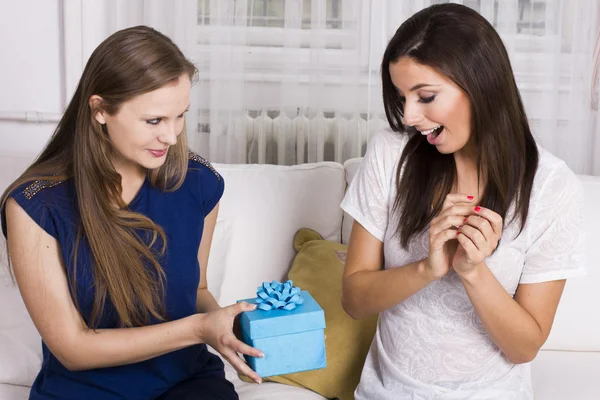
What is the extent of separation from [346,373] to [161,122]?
813 mm

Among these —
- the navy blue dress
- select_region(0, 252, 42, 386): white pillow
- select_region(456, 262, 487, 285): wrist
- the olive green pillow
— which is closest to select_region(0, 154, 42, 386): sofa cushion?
select_region(0, 252, 42, 386): white pillow

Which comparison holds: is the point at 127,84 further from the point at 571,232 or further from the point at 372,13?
the point at 372,13

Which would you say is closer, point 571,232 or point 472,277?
point 472,277

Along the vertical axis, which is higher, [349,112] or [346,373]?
[349,112]

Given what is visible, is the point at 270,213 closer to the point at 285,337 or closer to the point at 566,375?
the point at 285,337

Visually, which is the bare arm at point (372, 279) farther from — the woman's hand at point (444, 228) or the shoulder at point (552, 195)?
the shoulder at point (552, 195)

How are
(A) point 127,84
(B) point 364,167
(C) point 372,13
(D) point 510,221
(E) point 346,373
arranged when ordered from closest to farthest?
(A) point 127,84
(D) point 510,221
(B) point 364,167
(E) point 346,373
(C) point 372,13

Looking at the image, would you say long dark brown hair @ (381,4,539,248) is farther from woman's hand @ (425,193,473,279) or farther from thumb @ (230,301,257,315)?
thumb @ (230,301,257,315)

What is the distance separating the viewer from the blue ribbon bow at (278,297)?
1457 millimetres

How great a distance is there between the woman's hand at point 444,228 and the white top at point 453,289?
17cm

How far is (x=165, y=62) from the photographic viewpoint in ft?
4.87

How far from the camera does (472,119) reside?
1544mm

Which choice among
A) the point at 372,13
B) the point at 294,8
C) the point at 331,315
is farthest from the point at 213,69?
the point at 331,315

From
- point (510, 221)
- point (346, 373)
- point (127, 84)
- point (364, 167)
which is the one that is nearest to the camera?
point (127, 84)
